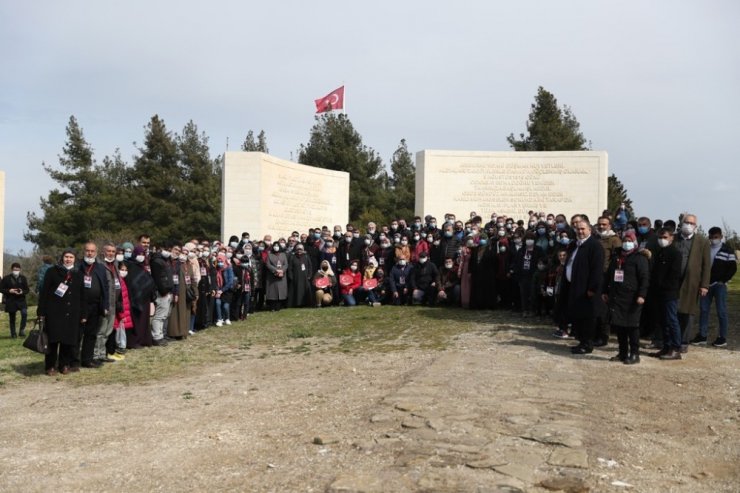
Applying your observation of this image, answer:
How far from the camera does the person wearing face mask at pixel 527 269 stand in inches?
518

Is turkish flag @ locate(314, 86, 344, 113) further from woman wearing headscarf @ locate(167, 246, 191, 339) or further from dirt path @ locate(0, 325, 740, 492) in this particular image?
dirt path @ locate(0, 325, 740, 492)

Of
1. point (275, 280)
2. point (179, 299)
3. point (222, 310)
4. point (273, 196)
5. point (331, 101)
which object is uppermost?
point (331, 101)

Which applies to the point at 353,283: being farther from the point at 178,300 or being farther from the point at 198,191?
the point at 198,191

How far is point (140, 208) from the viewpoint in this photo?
4112cm

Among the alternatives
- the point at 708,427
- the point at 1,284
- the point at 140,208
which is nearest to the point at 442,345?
the point at 708,427

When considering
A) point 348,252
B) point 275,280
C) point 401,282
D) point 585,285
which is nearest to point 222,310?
point 275,280

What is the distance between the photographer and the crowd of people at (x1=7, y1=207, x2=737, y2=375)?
30.4ft

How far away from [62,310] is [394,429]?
17.8 ft

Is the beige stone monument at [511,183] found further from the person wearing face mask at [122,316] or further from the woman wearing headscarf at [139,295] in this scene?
the person wearing face mask at [122,316]

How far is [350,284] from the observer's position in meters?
16.3

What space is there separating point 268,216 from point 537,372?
15985 mm

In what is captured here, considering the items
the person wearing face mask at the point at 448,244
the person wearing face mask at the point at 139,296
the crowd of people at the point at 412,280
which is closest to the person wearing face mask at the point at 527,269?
the crowd of people at the point at 412,280

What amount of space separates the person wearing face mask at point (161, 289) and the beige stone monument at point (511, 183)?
12790 mm

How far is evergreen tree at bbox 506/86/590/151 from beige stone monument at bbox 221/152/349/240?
18.5 metres
